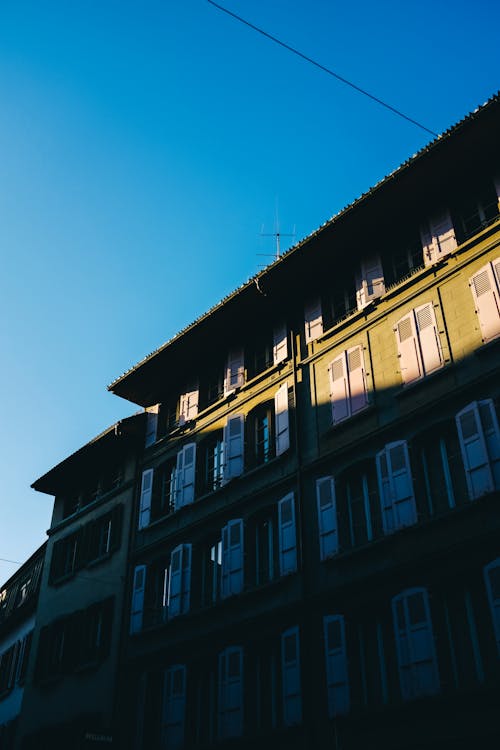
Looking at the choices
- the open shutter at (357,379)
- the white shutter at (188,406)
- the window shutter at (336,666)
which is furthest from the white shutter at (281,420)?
the window shutter at (336,666)

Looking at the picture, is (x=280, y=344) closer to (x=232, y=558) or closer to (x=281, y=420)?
(x=281, y=420)

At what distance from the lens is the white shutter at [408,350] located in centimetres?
1533

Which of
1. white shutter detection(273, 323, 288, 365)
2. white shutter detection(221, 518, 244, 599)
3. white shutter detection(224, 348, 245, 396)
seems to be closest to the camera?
white shutter detection(221, 518, 244, 599)

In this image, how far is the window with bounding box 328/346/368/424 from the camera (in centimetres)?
1638

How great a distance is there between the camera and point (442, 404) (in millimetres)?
14391

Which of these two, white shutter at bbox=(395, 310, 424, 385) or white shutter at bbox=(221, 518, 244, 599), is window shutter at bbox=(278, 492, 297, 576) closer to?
white shutter at bbox=(221, 518, 244, 599)

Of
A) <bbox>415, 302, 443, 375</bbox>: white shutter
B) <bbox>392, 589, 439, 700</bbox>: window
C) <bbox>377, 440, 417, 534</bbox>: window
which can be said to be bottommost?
<bbox>392, 589, 439, 700</bbox>: window

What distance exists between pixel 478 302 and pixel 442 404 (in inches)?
82.4

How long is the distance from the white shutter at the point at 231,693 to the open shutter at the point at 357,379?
5642 mm

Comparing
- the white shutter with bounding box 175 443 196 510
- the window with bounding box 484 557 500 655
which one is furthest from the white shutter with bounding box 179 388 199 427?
the window with bounding box 484 557 500 655

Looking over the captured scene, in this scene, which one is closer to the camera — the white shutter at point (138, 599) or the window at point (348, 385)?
the window at point (348, 385)

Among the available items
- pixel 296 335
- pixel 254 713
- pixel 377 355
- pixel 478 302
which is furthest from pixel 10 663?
pixel 478 302

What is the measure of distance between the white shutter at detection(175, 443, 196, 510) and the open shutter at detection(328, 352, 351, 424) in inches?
194

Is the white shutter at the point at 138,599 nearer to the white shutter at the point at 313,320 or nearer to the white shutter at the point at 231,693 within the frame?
the white shutter at the point at 231,693
